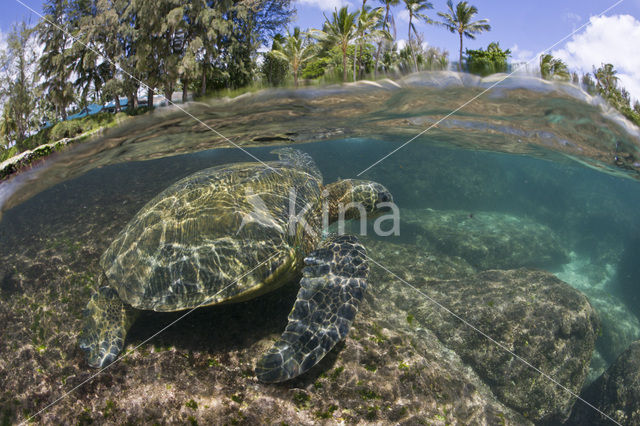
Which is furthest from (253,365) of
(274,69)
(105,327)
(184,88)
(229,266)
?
(274,69)

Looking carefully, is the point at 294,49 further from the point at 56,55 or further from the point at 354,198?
the point at 56,55

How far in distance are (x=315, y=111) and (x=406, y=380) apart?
366 inches

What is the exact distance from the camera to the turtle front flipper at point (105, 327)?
4.58 meters

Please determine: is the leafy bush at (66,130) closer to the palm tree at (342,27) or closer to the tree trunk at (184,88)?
the tree trunk at (184,88)

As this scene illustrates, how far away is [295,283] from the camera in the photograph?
5789 millimetres

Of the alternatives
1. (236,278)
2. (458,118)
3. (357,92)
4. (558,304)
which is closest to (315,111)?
(357,92)

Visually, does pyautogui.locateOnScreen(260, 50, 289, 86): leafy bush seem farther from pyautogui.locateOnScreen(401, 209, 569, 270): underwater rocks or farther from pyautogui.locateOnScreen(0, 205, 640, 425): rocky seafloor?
pyautogui.locateOnScreen(401, 209, 569, 270): underwater rocks

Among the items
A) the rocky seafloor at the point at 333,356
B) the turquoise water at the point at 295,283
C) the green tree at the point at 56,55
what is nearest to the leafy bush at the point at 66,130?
the green tree at the point at 56,55

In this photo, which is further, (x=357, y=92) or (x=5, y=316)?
(x=357, y=92)

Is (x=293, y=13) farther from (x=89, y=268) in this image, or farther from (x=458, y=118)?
(x=458, y=118)

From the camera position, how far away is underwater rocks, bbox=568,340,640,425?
21.3 feet

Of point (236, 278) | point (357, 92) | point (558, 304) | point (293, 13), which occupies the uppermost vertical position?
point (293, 13)

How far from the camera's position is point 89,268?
7105 millimetres

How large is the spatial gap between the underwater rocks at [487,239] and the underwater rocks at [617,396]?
5012 millimetres
